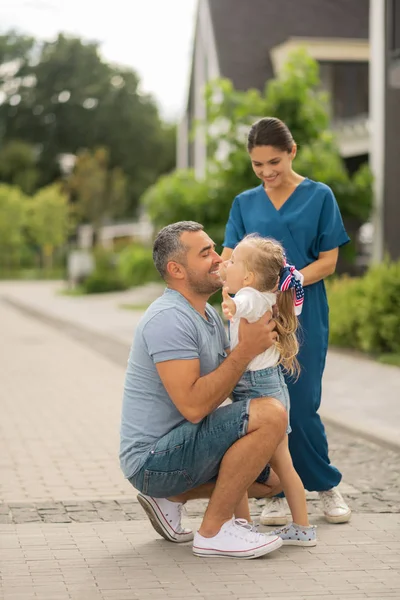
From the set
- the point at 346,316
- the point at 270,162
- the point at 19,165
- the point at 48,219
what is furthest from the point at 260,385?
the point at 19,165

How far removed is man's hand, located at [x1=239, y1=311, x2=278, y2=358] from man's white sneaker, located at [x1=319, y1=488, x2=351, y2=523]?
1203 mm

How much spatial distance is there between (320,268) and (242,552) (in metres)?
1.45

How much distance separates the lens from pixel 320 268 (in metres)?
5.70

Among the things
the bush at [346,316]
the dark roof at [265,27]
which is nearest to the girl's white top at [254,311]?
the bush at [346,316]

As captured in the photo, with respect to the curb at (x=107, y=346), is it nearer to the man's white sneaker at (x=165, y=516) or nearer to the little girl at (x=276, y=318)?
the little girl at (x=276, y=318)

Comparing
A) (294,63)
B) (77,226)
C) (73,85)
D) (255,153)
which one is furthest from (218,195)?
(73,85)

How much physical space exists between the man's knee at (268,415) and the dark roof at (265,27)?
80.2 ft

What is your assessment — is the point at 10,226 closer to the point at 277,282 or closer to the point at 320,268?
the point at 320,268

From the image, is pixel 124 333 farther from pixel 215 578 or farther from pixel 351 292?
pixel 215 578

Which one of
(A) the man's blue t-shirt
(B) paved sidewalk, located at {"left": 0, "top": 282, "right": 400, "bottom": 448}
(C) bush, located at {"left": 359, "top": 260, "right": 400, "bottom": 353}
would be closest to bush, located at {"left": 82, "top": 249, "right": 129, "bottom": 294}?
(B) paved sidewalk, located at {"left": 0, "top": 282, "right": 400, "bottom": 448}

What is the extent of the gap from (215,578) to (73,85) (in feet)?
240

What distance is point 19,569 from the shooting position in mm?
4895

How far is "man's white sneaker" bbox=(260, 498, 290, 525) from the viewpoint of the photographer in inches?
225

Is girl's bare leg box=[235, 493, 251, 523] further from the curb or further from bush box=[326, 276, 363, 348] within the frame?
bush box=[326, 276, 363, 348]
